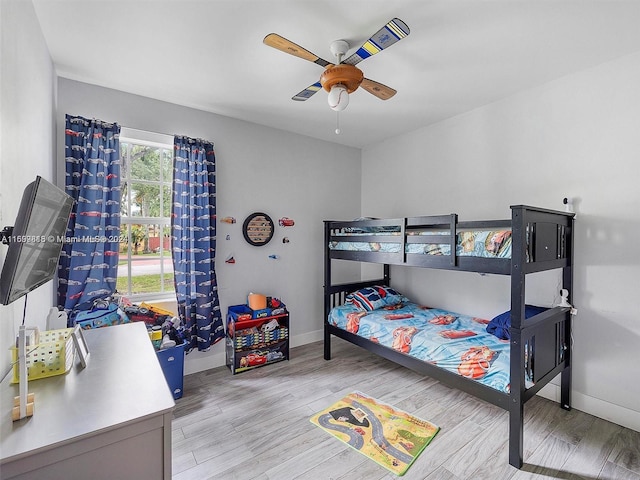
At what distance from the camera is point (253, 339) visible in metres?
3.09

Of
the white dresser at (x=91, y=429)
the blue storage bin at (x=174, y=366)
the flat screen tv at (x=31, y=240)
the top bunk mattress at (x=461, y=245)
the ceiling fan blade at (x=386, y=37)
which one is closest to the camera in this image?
the white dresser at (x=91, y=429)

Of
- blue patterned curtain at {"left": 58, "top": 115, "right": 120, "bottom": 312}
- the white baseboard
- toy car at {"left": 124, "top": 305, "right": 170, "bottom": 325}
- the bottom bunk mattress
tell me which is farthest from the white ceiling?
the white baseboard

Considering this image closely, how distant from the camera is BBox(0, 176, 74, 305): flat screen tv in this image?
3.32ft

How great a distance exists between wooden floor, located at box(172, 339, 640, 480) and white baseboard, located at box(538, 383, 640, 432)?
0.18 feet

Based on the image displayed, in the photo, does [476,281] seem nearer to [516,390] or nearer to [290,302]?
[516,390]

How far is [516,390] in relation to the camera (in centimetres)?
186

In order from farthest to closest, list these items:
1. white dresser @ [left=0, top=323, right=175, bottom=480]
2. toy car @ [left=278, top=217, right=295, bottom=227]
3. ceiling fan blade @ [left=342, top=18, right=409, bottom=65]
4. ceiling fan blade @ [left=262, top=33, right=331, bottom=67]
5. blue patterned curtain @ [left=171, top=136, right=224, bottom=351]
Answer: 1. toy car @ [left=278, top=217, right=295, bottom=227]
2. blue patterned curtain @ [left=171, top=136, right=224, bottom=351]
3. ceiling fan blade @ [left=262, top=33, right=331, bottom=67]
4. ceiling fan blade @ [left=342, top=18, right=409, bottom=65]
5. white dresser @ [left=0, top=323, right=175, bottom=480]

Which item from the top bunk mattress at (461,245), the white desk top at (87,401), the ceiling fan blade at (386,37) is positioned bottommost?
the white desk top at (87,401)

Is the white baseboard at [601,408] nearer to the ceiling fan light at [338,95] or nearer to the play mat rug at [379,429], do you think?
the play mat rug at [379,429]

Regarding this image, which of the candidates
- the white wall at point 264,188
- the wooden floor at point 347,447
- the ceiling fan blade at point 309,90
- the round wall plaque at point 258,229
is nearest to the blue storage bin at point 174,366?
the wooden floor at point 347,447

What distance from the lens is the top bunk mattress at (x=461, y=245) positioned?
1978mm

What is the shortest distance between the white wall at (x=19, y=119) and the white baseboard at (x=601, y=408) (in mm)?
3466

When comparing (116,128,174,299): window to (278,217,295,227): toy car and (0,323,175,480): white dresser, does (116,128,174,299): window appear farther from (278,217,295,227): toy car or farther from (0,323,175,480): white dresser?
(0,323,175,480): white dresser

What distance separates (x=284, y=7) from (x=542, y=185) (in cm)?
239
